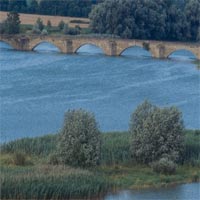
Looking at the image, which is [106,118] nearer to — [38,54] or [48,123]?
[48,123]

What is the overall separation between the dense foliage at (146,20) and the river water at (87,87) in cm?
381

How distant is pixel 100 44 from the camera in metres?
67.8

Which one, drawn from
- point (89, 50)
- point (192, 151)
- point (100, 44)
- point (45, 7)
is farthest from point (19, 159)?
point (45, 7)

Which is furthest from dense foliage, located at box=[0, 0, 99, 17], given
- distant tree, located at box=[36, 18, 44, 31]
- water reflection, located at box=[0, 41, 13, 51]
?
water reflection, located at box=[0, 41, 13, 51]

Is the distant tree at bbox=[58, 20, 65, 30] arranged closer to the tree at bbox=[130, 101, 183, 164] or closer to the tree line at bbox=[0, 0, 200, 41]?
the tree line at bbox=[0, 0, 200, 41]

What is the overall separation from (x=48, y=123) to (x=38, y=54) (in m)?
25.1

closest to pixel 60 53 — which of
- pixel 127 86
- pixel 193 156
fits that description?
pixel 127 86

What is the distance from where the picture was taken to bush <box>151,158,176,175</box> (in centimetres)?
3066

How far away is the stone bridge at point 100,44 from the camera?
6562 cm

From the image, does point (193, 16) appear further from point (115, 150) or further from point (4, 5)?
point (115, 150)

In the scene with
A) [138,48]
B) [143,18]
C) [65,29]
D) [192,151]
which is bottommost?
[138,48]

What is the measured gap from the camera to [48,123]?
4034 centimetres

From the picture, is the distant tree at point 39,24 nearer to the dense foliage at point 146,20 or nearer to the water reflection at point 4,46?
the dense foliage at point 146,20

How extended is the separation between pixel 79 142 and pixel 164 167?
2302mm
